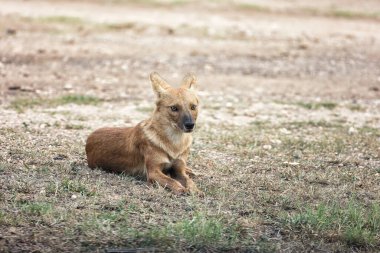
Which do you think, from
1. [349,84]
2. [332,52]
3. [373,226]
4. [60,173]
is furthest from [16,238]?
[332,52]

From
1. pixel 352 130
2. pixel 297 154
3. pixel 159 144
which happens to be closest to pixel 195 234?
pixel 159 144

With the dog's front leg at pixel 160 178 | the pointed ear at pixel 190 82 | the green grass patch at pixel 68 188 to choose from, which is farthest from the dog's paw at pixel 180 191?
the pointed ear at pixel 190 82

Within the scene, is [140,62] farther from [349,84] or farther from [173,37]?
[349,84]

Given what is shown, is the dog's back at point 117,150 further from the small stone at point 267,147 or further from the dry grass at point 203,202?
the small stone at point 267,147

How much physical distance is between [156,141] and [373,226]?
2.13 metres

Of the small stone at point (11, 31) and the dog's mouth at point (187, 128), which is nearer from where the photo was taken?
the dog's mouth at point (187, 128)

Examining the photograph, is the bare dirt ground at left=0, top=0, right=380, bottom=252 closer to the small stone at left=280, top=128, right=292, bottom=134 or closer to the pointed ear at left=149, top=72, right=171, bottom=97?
the small stone at left=280, top=128, right=292, bottom=134

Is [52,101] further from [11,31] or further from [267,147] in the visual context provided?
[11,31]

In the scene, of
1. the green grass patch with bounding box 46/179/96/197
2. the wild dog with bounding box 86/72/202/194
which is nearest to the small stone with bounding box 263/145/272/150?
the wild dog with bounding box 86/72/202/194

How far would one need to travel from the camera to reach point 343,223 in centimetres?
627

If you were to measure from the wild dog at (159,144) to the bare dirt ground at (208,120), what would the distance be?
19 centimetres

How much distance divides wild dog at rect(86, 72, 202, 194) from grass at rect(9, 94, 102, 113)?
321 centimetres

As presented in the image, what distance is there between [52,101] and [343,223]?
19.1 feet

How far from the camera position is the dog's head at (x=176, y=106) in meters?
7.19
